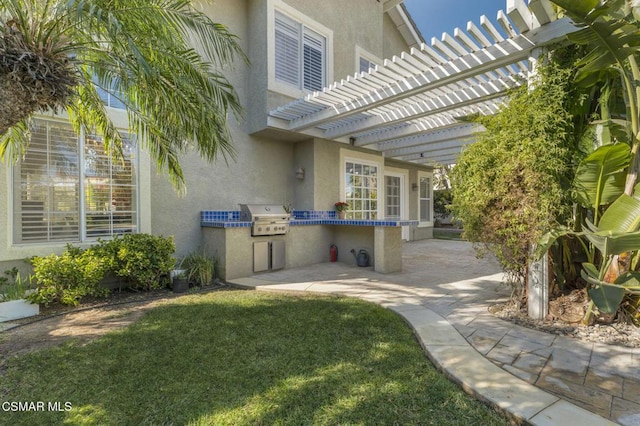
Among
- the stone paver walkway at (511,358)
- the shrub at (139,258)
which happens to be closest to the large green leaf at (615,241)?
the stone paver walkway at (511,358)

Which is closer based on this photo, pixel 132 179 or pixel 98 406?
pixel 98 406

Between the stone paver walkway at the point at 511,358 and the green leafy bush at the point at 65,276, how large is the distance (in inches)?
134

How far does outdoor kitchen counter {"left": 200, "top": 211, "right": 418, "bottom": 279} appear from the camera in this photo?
7.82 metres

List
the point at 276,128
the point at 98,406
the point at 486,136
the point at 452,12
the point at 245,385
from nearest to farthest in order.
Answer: the point at 98,406 → the point at 245,385 → the point at 486,136 → the point at 276,128 → the point at 452,12

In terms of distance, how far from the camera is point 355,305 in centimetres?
555

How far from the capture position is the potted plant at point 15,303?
16.8ft

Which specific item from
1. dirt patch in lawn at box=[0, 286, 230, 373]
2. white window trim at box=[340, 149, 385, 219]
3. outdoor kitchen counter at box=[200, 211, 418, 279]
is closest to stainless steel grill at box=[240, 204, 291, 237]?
outdoor kitchen counter at box=[200, 211, 418, 279]

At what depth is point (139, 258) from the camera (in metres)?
6.47

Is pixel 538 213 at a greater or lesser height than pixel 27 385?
greater

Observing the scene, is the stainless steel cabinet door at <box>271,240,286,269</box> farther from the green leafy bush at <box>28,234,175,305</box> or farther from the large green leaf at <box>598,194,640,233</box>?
the large green leaf at <box>598,194,640,233</box>

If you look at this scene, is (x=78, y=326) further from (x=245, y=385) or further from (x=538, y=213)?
(x=538, y=213)

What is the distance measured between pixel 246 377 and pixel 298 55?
946 cm

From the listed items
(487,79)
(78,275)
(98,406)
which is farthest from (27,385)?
(487,79)

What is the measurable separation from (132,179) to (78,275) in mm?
2592
